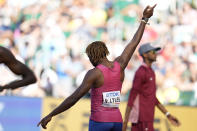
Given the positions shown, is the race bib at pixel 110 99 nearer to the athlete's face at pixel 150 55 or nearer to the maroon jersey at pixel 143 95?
the maroon jersey at pixel 143 95

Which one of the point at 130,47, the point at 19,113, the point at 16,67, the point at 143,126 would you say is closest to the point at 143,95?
the point at 143,126

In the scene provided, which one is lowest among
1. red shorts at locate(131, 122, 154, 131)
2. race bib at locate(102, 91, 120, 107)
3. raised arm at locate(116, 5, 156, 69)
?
red shorts at locate(131, 122, 154, 131)

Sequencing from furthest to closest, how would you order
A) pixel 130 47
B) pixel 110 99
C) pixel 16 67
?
pixel 130 47 < pixel 110 99 < pixel 16 67

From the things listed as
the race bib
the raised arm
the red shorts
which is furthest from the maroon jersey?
the race bib

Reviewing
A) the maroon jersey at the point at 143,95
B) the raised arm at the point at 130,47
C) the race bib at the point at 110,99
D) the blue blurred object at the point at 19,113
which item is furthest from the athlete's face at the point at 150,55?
the blue blurred object at the point at 19,113

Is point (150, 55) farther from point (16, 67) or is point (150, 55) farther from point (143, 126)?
point (16, 67)

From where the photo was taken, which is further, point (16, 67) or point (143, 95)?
point (143, 95)

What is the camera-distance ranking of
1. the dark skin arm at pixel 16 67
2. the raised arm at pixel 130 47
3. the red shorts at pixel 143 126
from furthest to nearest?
the red shorts at pixel 143 126, the raised arm at pixel 130 47, the dark skin arm at pixel 16 67

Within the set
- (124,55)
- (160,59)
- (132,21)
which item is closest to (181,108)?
(160,59)

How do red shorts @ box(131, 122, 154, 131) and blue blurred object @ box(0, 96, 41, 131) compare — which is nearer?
red shorts @ box(131, 122, 154, 131)

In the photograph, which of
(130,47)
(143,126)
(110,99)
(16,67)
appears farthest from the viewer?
(143,126)

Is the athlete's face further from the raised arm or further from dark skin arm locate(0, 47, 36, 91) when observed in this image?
dark skin arm locate(0, 47, 36, 91)

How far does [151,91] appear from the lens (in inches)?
284

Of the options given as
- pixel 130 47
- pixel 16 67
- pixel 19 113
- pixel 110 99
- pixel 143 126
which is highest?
pixel 130 47
